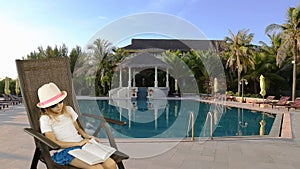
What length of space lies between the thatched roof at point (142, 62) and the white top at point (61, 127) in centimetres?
1962

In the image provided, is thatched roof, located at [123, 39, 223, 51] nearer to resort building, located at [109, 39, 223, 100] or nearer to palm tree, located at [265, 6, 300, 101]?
resort building, located at [109, 39, 223, 100]

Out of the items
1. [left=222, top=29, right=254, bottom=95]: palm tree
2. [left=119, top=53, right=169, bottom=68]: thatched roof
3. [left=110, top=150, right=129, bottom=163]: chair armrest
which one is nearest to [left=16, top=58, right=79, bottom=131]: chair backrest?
[left=110, top=150, right=129, bottom=163]: chair armrest

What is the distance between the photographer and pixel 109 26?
815cm

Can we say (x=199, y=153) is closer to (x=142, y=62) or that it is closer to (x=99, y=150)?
(x=99, y=150)

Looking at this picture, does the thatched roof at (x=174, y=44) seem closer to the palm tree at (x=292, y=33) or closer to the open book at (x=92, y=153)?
the palm tree at (x=292, y=33)

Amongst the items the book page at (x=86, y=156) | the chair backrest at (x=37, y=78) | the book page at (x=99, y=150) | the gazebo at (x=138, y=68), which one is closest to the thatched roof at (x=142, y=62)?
the gazebo at (x=138, y=68)

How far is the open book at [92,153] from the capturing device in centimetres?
232

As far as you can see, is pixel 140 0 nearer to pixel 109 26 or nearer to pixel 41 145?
pixel 109 26

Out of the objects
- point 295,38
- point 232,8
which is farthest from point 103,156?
point 295,38

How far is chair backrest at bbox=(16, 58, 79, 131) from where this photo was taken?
2.79 metres

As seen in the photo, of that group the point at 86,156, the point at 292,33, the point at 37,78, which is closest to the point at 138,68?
the point at 292,33

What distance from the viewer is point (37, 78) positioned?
299 centimetres

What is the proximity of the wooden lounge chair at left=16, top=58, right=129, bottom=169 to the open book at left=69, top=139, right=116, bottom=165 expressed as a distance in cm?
8

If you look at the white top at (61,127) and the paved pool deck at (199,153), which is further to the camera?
the paved pool deck at (199,153)
